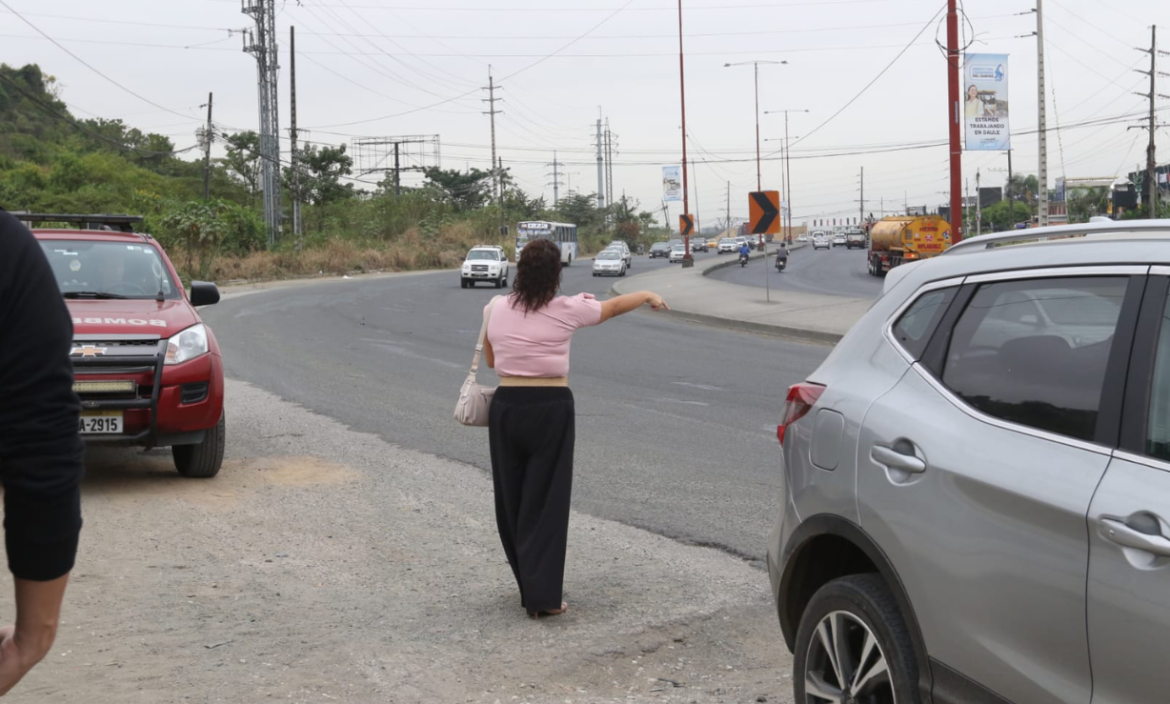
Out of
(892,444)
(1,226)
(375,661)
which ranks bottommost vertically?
(375,661)

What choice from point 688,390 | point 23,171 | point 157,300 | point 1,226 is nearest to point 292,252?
point 23,171

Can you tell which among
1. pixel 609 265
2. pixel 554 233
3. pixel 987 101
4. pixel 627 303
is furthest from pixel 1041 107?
pixel 627 303

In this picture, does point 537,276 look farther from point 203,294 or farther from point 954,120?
point 954,120

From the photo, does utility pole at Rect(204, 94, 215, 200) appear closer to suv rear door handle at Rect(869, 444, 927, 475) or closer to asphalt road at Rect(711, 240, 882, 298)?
asphalt road at Rect(711, 240, 882, 298)

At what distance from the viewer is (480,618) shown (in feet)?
18.7

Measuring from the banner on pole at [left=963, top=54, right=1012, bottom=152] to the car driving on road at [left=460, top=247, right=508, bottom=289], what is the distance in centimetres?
1813

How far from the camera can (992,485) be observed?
304 centimetres

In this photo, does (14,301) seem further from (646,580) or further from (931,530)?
(646,580)

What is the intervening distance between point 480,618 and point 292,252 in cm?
5380

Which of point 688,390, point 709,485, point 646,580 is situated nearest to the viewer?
point 646,580

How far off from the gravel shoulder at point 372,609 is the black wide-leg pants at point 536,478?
246 millimetres

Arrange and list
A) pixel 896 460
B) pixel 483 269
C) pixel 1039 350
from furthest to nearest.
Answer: pixel 483 269, pixel 896 460, pixel 1039 350

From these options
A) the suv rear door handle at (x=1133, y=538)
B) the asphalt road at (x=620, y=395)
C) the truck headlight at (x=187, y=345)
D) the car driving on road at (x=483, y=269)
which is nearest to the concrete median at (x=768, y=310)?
the asphalt road at (x=620, y=395)

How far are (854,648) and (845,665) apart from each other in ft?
0.19
